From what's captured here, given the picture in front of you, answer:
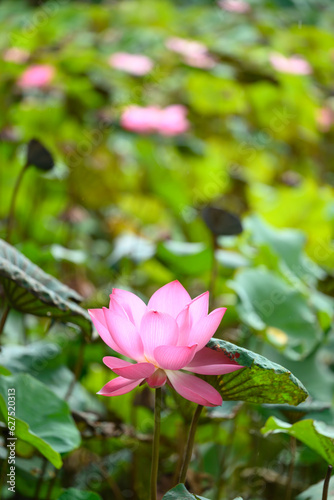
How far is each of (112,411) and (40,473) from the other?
231 mm

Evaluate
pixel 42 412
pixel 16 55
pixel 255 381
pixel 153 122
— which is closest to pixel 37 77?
pixel 16 55

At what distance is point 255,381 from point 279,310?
0.41 metres

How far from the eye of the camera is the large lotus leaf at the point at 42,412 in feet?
1.83

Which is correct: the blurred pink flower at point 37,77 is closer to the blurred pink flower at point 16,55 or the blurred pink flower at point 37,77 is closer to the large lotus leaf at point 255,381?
the blurred pink flower at point 16,55

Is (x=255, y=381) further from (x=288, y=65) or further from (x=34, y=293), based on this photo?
(x=288, y=65)

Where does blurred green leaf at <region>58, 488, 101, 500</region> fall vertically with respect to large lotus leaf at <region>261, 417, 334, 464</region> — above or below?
below

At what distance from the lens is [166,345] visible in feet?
1.24

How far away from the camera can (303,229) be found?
4.55ft

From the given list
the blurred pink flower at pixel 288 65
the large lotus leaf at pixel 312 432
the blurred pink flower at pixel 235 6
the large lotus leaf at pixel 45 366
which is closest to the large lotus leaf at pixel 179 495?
the large lotus leaf at pixel 312 432

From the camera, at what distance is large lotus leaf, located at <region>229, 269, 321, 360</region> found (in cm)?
79

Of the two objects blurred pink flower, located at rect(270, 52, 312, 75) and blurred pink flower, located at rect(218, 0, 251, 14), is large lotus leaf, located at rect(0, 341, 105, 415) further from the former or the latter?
blurred pink flower, located at rect(218, 0, 251, 14)

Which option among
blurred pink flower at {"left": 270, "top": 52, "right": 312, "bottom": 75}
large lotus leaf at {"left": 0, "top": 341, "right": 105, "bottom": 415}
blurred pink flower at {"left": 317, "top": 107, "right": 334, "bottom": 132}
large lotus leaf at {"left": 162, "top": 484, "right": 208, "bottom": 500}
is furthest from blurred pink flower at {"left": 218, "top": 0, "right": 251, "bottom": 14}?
large lotus leaf at {"left": 162, "top": 484, "right": 208, "bottom": 500}

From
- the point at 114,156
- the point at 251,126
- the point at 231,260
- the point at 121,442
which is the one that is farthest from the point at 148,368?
the point at 251,126

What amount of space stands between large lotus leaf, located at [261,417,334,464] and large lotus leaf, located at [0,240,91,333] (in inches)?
8.1
